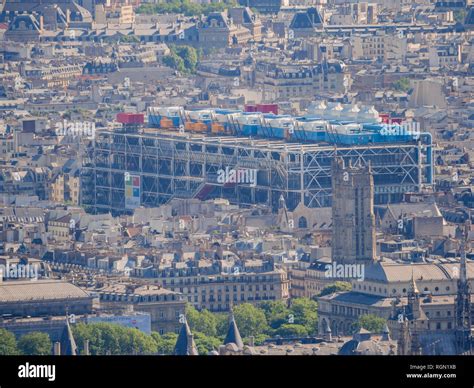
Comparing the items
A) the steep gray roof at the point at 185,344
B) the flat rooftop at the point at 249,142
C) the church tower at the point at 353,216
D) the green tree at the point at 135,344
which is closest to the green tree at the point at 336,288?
the church tower at the point at 353,216

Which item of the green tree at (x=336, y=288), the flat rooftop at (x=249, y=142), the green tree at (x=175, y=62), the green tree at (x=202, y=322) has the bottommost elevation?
the green tree at (x=202, y=322)

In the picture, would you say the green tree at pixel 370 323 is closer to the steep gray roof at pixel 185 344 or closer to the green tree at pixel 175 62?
the steep gray roof at pixel 185 344

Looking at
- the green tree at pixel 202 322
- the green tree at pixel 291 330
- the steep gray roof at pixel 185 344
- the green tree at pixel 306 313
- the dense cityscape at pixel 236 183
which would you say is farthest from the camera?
the green tree at pixel 306 313

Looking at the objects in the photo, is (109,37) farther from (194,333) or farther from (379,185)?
(194,333)

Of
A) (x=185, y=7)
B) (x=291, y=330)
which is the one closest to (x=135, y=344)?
(x=291, y=330)

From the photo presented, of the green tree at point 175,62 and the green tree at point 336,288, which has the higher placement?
the green tree at point 175,62

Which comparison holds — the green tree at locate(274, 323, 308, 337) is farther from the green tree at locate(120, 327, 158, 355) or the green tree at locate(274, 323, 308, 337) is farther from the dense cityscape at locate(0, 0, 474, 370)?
the green tree at locate(120, 327, 158, 355)
